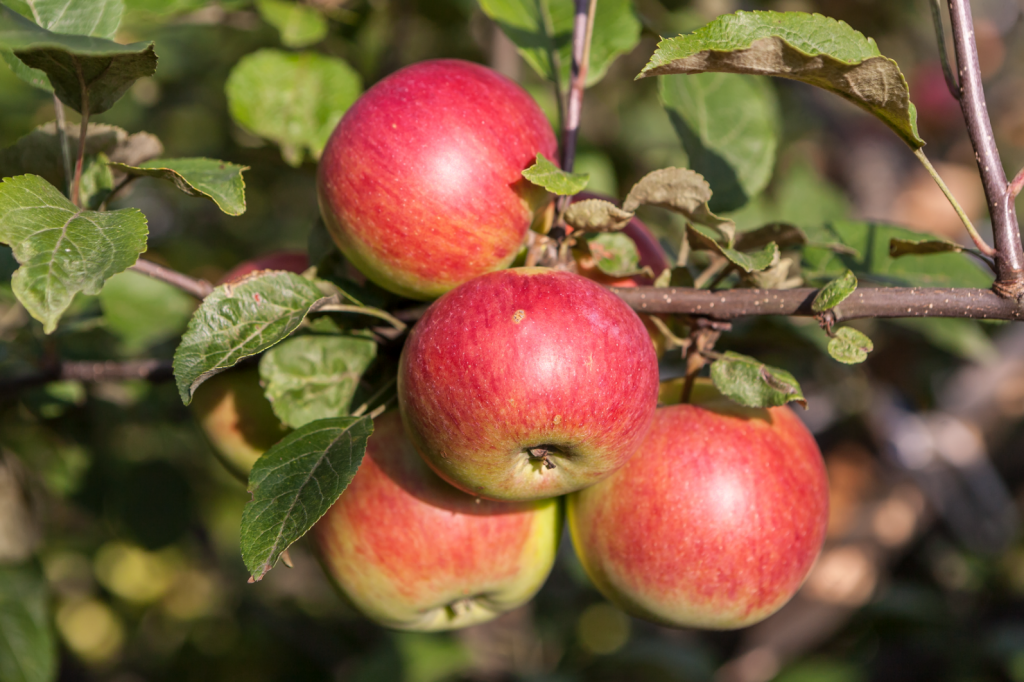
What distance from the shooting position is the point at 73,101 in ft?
2.97

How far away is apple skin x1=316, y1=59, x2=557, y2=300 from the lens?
0.86 meters

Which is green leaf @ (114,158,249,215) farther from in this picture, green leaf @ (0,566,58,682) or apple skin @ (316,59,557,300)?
green leaf @ (0,566,58,682)

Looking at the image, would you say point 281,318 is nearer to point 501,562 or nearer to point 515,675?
point 501,562

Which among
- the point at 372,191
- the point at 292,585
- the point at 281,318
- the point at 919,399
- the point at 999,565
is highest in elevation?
the point at 372,191

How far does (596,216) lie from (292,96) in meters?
0.84

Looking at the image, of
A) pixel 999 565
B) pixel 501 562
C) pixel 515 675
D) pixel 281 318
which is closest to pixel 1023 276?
pixel 501 562

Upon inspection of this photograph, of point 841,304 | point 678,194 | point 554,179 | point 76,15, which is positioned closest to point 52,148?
point 76,15

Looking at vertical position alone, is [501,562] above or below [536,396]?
below

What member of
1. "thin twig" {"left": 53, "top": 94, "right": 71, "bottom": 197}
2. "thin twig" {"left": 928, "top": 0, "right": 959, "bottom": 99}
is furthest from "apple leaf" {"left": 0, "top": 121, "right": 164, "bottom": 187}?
"thin twig" {"left": 928, "top": 0, "right": 959, "bottom": 99}

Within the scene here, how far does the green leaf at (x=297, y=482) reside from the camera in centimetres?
76

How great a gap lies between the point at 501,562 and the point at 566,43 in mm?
855

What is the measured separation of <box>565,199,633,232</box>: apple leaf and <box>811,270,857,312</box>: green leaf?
9.7 inches

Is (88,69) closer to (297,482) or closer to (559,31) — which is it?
(297,482)

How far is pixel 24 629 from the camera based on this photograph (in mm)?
1483
